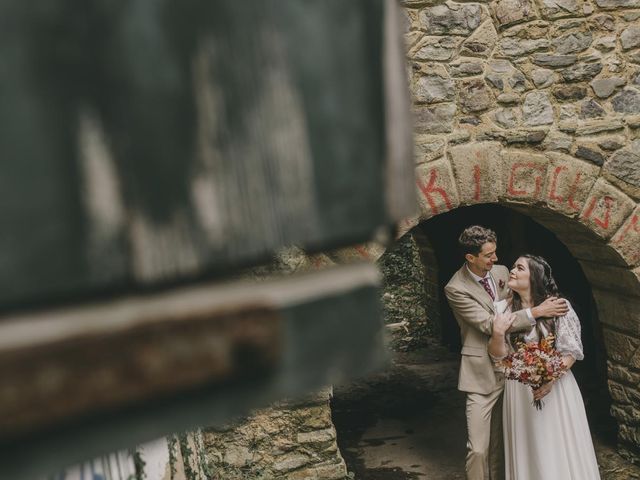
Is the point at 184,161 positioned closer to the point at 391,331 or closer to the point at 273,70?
the point at 273,70

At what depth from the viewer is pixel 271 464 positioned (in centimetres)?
388

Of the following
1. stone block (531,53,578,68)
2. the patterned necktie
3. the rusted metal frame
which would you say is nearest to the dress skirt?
the patterned necktie

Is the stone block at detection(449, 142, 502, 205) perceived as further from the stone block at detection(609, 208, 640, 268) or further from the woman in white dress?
the stone block at detection(609, 208, 640, 268)

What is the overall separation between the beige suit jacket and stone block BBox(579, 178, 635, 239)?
0.72 m

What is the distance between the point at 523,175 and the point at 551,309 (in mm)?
874

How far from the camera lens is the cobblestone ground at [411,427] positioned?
16.6 feet

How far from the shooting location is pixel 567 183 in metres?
4.08

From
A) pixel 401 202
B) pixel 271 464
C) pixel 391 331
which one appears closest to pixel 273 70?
pixel 401 202

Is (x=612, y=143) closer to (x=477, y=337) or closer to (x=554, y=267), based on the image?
(x=477, y=337)

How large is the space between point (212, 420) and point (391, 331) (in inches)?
336

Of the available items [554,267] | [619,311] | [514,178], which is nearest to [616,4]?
[514,178]

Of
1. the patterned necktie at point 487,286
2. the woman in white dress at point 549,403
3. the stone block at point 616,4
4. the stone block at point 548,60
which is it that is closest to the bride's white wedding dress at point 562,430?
the woman in white dress at point 549,403

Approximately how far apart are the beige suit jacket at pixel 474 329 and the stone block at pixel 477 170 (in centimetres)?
47

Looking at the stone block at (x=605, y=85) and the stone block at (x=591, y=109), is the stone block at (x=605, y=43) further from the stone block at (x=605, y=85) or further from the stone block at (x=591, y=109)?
the stone block at (x=591, y=109)
